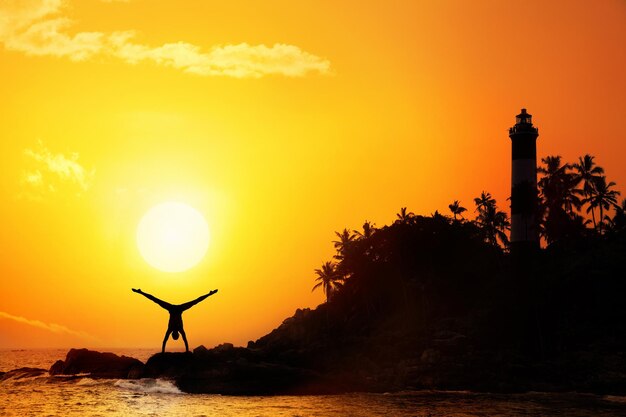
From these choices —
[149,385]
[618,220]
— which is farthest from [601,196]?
[149,385]

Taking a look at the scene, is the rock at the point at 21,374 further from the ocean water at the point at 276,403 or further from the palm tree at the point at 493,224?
the palm tree at the point at 493,224

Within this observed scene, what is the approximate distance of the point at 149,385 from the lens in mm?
63156

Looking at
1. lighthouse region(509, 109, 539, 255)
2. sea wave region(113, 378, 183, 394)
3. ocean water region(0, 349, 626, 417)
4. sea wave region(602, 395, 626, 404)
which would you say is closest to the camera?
ocean water region(0, 349, 626, 417)

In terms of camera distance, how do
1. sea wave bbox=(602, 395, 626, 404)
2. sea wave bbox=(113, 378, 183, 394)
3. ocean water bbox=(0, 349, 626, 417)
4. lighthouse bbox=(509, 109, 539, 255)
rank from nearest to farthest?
ocean water bbox=(0, 349, 626, 417)
sea wave bbox=(602, 395, 626, 404)
sea wave bbox=(113, 378, 183, 394)
lighthouse bbox=(509, 109, 539, 255)

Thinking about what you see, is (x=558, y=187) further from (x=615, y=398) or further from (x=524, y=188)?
(x=615, y=398)

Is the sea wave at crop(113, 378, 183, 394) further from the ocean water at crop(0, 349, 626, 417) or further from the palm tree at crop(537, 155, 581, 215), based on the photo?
the palm tree at crop(537, 155, 581, 215)

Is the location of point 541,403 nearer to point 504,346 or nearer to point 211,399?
point 504,346

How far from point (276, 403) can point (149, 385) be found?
1356 cm

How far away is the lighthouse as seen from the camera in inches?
3118

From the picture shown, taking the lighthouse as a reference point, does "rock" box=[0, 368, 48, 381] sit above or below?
below

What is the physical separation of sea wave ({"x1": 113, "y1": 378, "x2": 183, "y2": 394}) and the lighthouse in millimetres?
39278

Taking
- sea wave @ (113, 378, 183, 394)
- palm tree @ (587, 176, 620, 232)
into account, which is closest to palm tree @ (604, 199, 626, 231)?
palm tree @ (587, 176, 620, 232)

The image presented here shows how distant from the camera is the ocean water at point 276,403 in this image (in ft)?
162

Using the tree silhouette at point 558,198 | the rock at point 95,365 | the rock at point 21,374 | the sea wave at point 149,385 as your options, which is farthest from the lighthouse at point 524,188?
the rock at point 21,374
